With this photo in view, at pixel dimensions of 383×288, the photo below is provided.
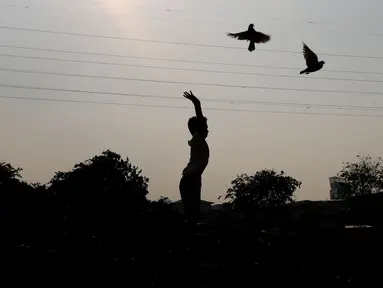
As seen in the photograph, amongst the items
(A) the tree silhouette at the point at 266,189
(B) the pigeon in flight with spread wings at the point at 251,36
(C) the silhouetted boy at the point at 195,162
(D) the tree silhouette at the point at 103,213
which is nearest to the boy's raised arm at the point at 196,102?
(C) the silhouetted boy at the point at 195,162

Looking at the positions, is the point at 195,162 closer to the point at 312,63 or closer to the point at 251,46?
the point at 312,63

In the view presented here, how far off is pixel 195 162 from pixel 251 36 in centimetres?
423

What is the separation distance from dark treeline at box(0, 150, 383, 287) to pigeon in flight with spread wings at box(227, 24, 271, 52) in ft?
19.8

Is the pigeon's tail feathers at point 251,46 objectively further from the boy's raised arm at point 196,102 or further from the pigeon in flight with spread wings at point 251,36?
the boy's raised arm at point 196,102

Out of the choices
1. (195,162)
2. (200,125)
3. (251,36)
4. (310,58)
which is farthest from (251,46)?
(195,162)

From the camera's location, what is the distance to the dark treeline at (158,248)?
15.1 feet

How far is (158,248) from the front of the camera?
5133 millimetres

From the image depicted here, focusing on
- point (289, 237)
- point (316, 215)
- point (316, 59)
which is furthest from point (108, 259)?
point (316, 59)

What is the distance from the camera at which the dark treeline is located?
4.59 m

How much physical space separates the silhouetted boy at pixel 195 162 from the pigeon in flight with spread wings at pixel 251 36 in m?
3.60

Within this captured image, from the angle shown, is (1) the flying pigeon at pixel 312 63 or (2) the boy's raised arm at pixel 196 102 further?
(1) the flying pigeon at pixel 312 63

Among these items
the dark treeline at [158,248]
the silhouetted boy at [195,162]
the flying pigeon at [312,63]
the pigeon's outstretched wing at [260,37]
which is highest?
the pigeon's outstretched wing at [260,37]

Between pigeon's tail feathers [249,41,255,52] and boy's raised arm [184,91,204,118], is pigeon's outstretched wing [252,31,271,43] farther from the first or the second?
boy's raised arm [184,91,204,118]

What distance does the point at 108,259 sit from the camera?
4.64 meters
